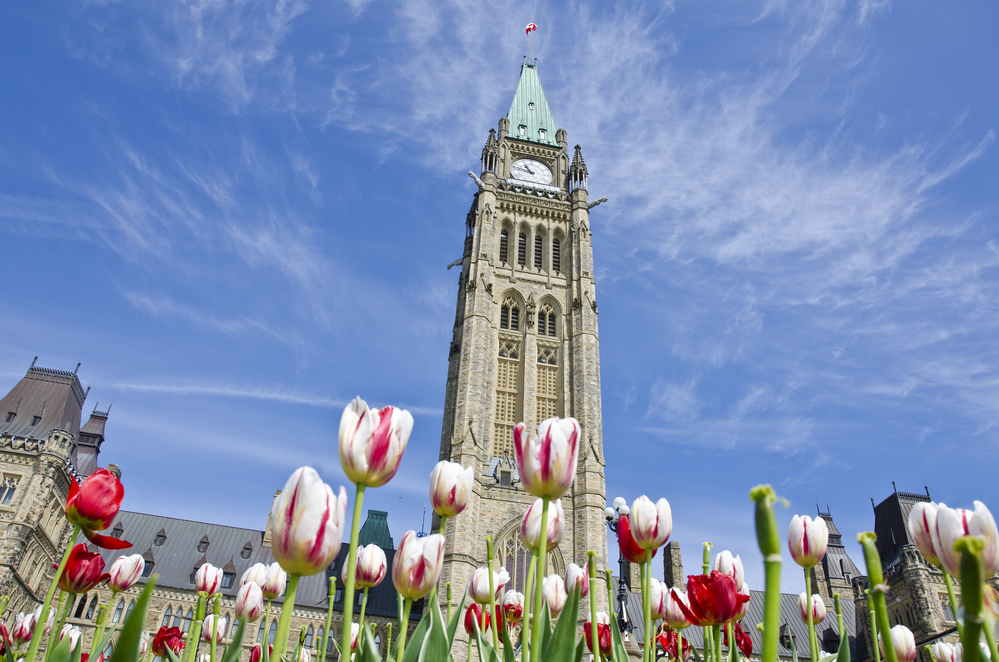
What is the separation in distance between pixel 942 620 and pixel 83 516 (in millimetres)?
38366

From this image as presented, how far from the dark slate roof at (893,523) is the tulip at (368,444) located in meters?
40.8

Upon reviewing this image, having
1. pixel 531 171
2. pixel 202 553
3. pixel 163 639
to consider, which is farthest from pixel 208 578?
pixel 202 553

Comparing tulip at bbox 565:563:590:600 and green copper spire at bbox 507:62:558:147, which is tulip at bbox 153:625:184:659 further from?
green copper spire at bbox 507:62:558:147

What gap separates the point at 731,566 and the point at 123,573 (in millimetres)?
3244

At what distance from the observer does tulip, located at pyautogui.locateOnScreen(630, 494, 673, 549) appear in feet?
8.80

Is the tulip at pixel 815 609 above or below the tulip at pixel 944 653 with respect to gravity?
above

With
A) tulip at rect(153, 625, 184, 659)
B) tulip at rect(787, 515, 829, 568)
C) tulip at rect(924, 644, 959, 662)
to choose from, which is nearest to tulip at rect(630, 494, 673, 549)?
tulip at rect(787, 515, 829, 568)

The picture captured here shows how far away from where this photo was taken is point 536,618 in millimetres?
1753

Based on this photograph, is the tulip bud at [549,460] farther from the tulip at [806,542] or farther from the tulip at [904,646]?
the tulip at [904,646]

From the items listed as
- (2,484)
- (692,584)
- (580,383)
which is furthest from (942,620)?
(2,484)

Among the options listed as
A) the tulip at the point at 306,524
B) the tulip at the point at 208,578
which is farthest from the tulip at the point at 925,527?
the tulip at the point at 208,578

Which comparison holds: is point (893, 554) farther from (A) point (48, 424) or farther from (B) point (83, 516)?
(A) point (48, 424)

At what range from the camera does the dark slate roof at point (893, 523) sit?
35172 mm

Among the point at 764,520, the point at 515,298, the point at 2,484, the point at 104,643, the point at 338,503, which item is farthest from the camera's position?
the point at 515,298
